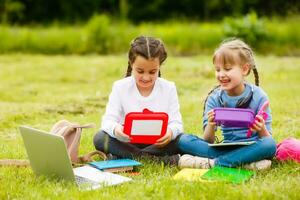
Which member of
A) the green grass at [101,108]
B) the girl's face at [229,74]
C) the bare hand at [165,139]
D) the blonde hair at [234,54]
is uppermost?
the blonde hair at [234,54]

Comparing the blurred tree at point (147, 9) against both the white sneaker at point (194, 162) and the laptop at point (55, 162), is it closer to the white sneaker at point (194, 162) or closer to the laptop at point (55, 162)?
the white sneaker at point (194, 162)

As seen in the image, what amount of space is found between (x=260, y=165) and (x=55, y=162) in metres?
1.14

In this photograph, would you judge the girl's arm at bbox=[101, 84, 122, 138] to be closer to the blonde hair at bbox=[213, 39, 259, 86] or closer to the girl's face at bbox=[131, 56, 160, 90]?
the girl's face at bbox=[131, 56, 160, 90]

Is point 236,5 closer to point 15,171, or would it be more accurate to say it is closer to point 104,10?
point 104,10

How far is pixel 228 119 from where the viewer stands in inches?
145

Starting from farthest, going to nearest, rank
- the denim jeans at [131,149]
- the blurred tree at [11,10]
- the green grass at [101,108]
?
the blurred tree at [11,10] < the denim jeans at [131,149] < the green grass at [101,108]

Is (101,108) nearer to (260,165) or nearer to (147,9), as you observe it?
(260,165)

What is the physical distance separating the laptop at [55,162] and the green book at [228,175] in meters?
0.42

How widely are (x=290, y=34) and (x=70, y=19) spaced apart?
5.66 m

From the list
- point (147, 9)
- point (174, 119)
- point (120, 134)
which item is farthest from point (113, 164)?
point (147, 9)

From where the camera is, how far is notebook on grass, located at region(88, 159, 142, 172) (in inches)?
143

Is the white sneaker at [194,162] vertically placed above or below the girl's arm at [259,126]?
below

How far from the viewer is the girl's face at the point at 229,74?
384 cm

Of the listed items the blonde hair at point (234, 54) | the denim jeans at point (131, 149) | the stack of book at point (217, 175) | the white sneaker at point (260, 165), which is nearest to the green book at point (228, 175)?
the stack of book at point (217, 175)
